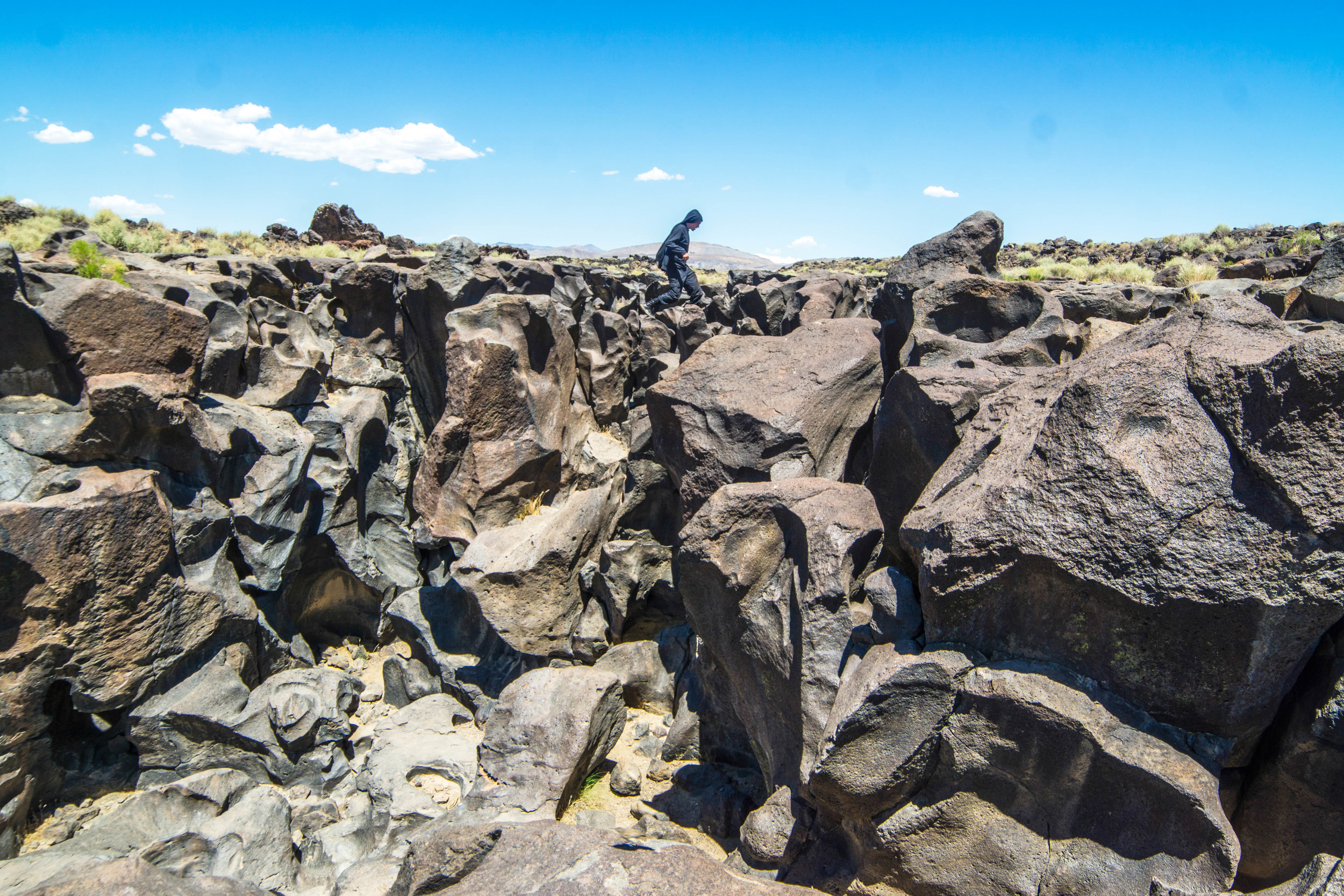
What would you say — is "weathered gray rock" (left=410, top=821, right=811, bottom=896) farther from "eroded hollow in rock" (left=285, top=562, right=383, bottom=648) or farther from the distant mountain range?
the distant mountain range

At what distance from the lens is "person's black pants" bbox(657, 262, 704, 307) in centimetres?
1470

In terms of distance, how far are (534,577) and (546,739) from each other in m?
1.27

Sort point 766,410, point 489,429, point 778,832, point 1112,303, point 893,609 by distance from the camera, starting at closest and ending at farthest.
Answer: point 893,609 < point 778,832 < point 766,410 < point 489,429 < point 1112,303

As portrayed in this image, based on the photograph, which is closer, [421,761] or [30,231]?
[421,761]

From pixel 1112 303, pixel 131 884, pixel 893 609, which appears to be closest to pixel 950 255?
pixel 1112 303

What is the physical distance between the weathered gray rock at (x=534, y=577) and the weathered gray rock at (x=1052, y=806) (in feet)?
9.28

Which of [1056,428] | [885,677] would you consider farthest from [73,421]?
[1056,428]

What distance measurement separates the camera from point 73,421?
404cm

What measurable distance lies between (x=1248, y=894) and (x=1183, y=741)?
41 centimetres

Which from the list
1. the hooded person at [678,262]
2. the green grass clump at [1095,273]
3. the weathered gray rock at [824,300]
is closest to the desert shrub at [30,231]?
the hooded person at [678,262]

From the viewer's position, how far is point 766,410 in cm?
460

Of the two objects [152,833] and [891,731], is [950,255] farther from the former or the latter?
[152,833]

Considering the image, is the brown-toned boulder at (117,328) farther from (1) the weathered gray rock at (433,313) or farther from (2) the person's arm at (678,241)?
(2) the person's arm at (678,241)

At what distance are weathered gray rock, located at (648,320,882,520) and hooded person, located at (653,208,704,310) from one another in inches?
364
